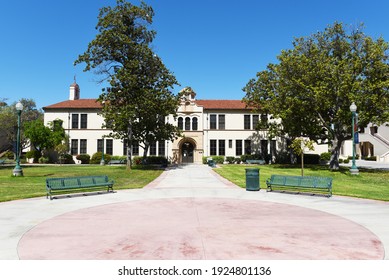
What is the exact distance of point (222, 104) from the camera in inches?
1764

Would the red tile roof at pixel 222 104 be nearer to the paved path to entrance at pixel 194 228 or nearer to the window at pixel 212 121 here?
the window at pixel 212 121

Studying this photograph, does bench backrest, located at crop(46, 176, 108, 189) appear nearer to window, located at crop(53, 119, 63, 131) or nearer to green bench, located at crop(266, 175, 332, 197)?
green bench, located at crop(266, 175, 332, 197)

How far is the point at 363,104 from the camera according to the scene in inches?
982

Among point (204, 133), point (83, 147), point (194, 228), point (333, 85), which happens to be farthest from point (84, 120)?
point (194, 228)

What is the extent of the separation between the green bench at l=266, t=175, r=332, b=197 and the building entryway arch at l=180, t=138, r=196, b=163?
27420mm

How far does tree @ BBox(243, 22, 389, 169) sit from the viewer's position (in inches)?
974

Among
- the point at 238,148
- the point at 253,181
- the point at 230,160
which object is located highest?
the point at 238,148

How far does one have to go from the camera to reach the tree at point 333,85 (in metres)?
24.8

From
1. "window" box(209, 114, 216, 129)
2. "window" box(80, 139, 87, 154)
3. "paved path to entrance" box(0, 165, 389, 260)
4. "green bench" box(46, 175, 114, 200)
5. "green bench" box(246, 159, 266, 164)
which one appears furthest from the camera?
"window" box(80, 139, 87, 154)

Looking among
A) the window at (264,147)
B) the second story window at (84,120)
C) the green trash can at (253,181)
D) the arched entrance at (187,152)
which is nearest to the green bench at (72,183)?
the green trash can at (253,181)

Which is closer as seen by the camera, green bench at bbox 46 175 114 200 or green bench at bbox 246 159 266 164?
green bench at bbox 46 175 114 200

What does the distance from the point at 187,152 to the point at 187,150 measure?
324 mm

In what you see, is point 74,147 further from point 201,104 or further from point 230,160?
point 230,160

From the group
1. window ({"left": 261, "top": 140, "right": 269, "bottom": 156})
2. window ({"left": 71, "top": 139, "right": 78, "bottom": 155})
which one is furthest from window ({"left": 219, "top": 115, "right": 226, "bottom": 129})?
window ({"left": 71, "top": 139, "right": 78, "bottom": 155})
